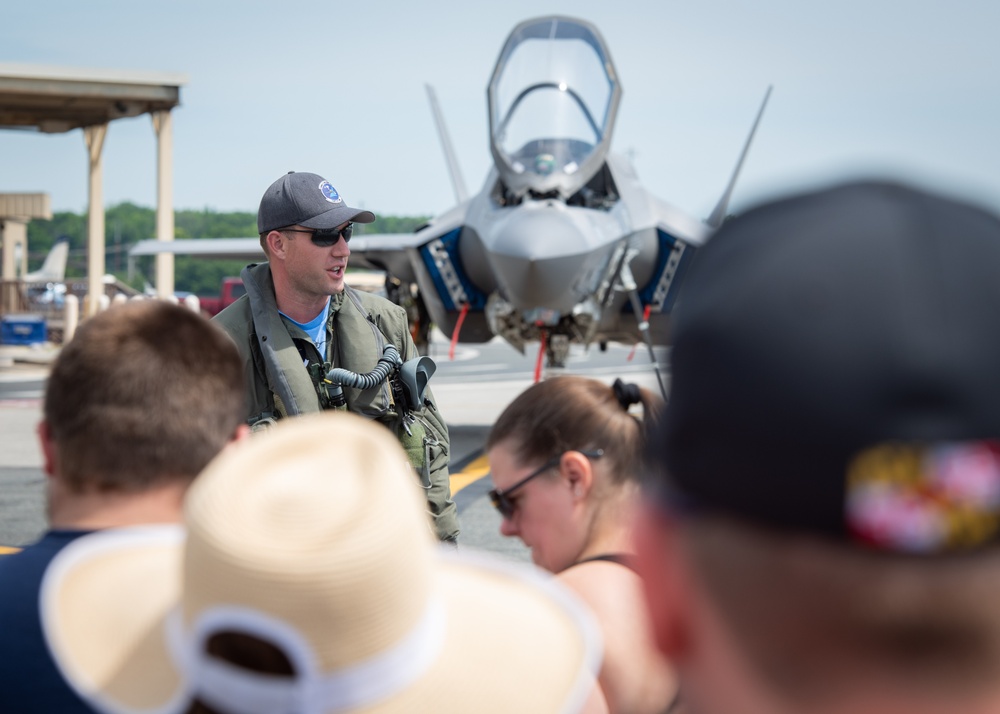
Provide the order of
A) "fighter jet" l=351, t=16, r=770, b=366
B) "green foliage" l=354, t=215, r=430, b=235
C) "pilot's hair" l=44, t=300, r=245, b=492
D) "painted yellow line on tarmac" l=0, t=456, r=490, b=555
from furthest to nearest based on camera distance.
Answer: "green foliage" l=354, t=215, r=430, b=235
"fighter jet" l=351, t=16, r=770, b=366
"painted yellow line on tarmac" l=0, t=456, r=490, b=555
"pilot's hair" l=44, t=300, r=245, b=492

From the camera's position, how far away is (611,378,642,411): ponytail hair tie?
245cm

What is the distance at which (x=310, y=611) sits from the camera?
1081mm

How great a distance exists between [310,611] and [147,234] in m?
169

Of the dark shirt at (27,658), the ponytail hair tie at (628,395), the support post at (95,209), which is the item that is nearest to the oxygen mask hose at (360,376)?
the ponytail hair tie at (628,395)

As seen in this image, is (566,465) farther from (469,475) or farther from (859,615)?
(469,475)

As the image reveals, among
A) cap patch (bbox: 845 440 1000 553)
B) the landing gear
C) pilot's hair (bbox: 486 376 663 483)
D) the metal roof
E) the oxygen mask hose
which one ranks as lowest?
the landing gear

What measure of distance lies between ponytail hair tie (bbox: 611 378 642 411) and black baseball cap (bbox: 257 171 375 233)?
1.86m

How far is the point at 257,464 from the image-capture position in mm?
1192

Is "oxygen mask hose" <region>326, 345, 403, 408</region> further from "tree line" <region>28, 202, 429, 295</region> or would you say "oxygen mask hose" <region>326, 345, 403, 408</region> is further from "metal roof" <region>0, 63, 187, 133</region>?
"tree line" <region>28, 202, 429, 295</region>

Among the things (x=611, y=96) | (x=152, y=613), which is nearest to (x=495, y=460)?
(x=152, y=613)

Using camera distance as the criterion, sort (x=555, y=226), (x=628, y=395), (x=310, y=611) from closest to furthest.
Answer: (x=310, y=611) < (x=628, y=395) < (x=555, y=226)

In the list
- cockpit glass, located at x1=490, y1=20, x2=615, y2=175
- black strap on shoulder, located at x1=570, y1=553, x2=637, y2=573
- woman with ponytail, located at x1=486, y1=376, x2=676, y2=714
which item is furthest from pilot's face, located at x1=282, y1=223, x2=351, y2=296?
cockpit glass, located at x1=490, y1=20, x2=615, y2=175

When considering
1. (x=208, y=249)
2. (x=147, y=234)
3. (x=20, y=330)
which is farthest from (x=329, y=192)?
(x=147, y=234)

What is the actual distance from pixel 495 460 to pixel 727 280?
1.67 meters
